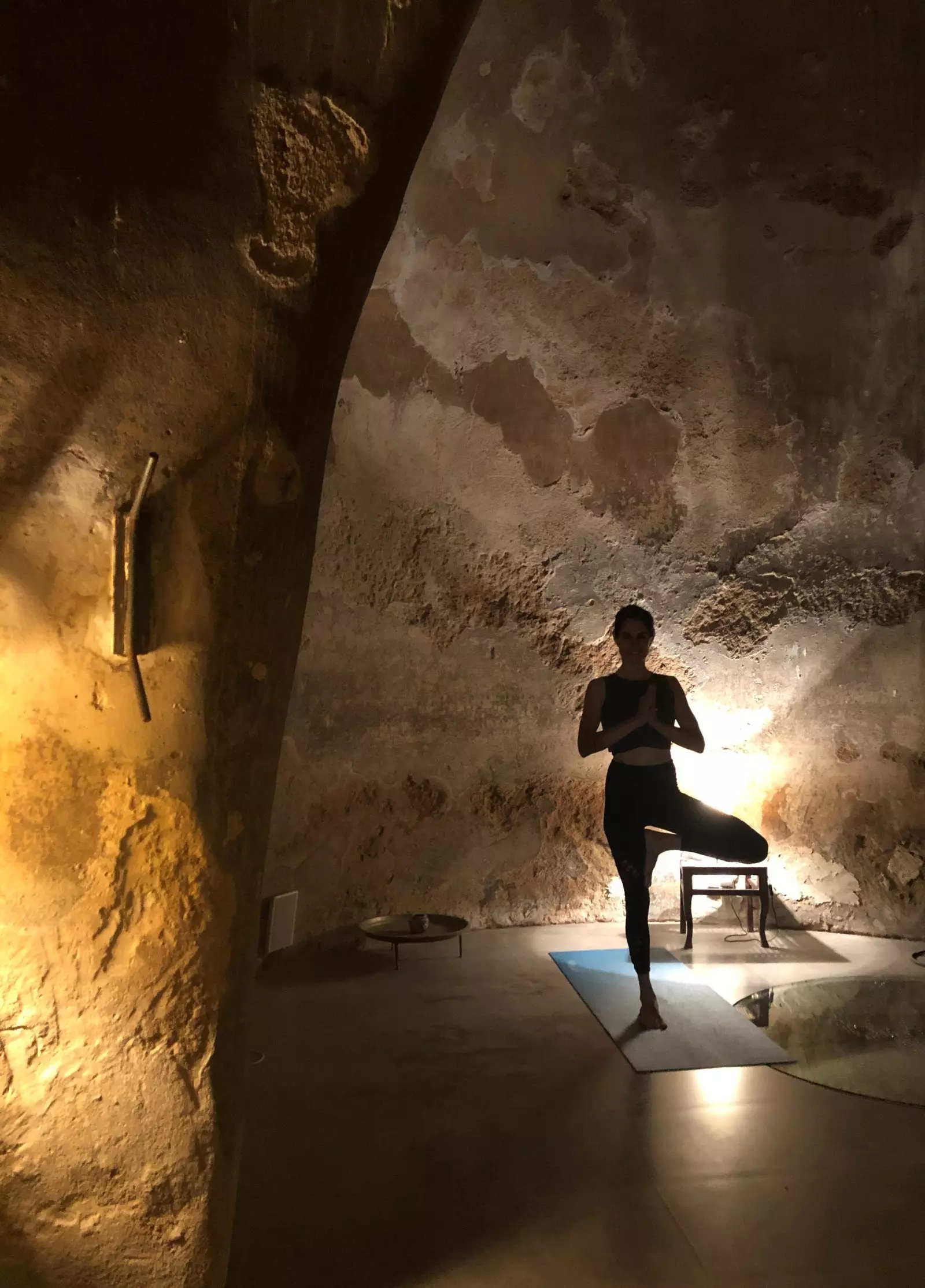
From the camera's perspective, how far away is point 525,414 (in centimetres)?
500

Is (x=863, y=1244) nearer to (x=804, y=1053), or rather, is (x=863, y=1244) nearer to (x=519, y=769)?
(x=804, y=1053)

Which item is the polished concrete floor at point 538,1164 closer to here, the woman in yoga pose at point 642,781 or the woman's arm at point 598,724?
the woman in yoga pose at point 642,781

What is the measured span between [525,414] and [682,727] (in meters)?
2.19

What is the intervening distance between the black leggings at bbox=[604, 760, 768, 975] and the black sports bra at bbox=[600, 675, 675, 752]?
3.9 inches

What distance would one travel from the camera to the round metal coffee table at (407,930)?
403cm

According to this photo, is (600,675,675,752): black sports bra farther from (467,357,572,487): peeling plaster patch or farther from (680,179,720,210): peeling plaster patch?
(680,179,720,210): peeling plaster patch

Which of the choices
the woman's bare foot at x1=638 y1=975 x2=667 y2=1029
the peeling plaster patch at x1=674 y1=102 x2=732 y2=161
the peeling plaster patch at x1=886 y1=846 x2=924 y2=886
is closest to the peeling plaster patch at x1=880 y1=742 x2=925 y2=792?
the peeling plaster patch at x1=886 y1=846 x2=924 y2=886

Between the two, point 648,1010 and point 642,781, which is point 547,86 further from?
point 648,1010

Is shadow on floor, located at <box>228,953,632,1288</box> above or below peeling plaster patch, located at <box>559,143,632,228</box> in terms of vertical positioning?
below

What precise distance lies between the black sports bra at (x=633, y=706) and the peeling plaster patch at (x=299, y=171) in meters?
2.33

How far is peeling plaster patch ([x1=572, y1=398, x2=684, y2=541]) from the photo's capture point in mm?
5090

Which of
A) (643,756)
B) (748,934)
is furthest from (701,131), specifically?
(748,934)

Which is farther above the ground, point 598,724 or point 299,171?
point 299,171

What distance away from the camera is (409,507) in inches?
188
